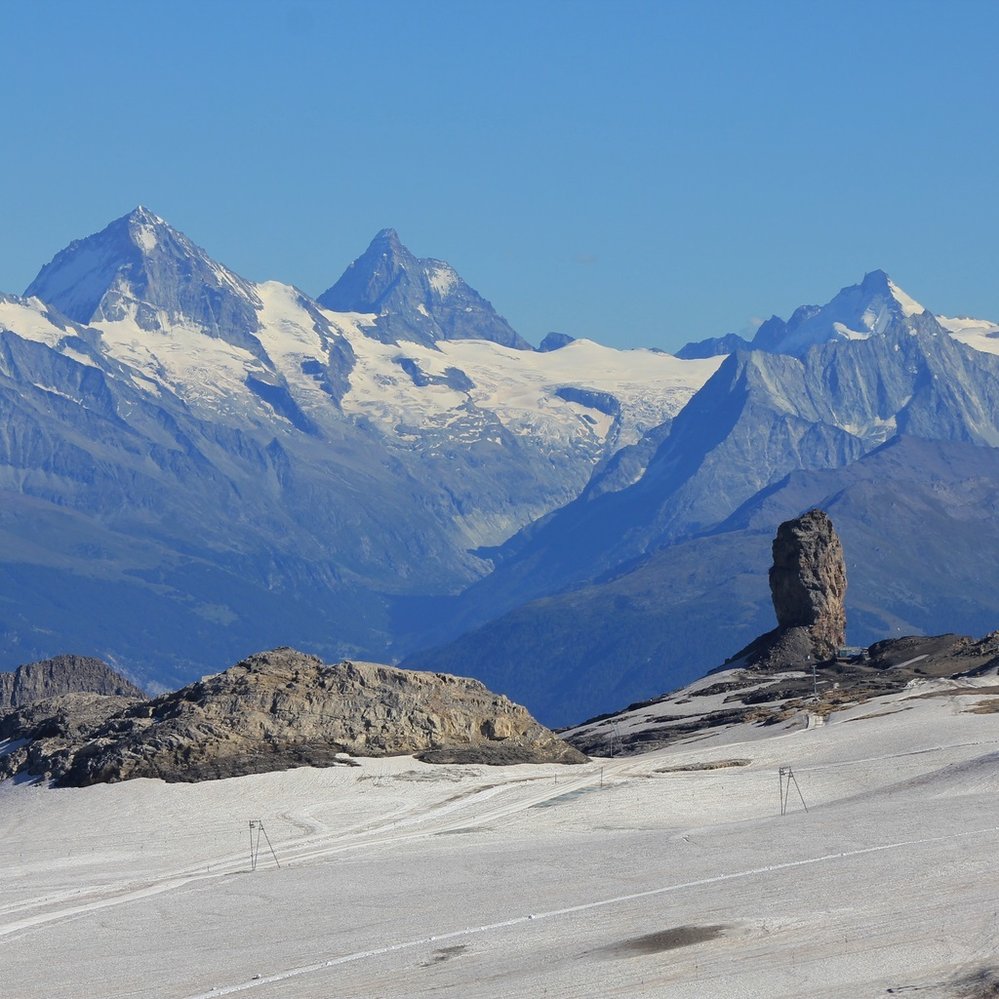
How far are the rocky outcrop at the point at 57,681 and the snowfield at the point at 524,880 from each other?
9349 cm

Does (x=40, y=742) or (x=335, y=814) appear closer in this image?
(x=335, y=814)

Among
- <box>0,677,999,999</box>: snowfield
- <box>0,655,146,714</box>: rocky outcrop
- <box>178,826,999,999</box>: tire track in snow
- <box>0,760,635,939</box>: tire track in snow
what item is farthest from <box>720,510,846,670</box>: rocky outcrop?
<box>178,826,999,999</box>: tire track in snow

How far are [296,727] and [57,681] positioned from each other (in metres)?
95.8

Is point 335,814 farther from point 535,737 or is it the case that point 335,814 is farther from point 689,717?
point 689,717

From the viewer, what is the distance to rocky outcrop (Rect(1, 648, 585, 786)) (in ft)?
266

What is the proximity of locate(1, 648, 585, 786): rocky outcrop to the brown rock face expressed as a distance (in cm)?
7258

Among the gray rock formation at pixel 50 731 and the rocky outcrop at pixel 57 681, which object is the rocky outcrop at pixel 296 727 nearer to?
the gray rock formation at pixel 50 731

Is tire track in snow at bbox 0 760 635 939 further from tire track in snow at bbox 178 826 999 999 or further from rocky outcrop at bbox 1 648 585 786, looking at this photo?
tire track in snow at bbox 178 826 999 999

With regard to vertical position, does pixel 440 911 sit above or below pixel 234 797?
below

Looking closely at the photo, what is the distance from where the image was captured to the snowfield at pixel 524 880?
156 ft

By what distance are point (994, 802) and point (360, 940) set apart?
2349 centimetres

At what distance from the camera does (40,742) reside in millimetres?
88562

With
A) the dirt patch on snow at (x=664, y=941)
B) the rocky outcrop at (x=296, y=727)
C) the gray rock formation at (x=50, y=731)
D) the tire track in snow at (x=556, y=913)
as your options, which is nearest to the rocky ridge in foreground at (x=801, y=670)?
the rocky outcrop at (x=296, y=727)

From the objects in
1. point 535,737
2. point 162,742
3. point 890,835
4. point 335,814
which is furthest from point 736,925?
point 535,737
